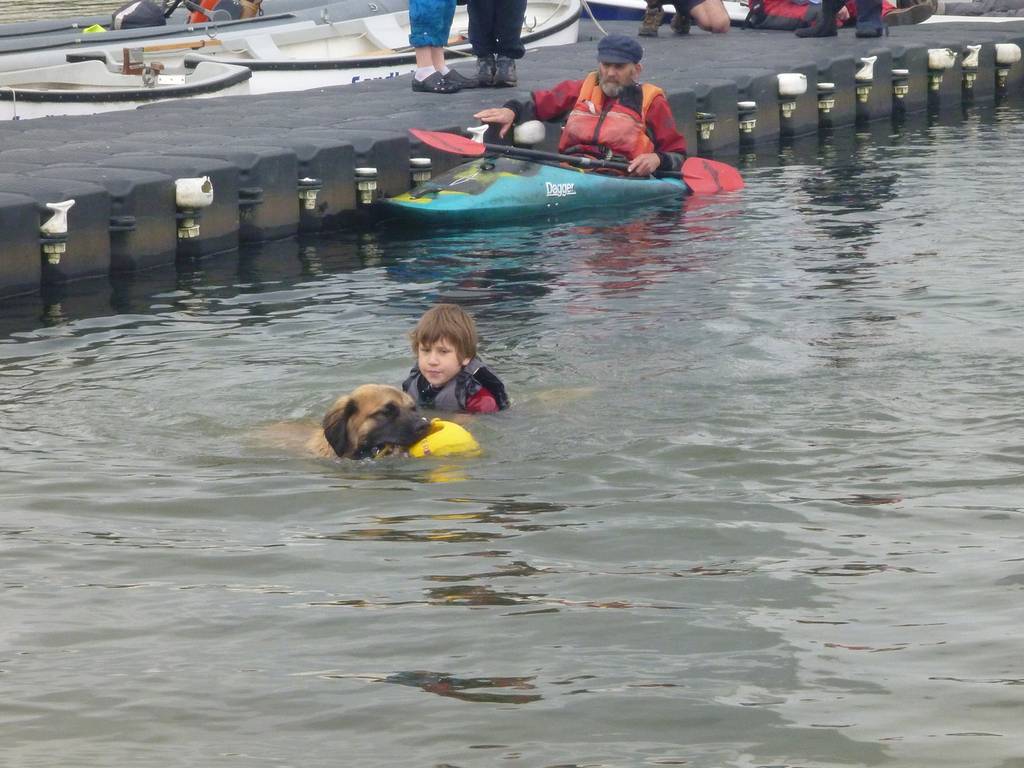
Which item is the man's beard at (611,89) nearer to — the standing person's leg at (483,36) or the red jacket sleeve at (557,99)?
the red jacket sleeve at (557,99)

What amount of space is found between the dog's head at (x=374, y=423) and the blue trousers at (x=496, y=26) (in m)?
8.92

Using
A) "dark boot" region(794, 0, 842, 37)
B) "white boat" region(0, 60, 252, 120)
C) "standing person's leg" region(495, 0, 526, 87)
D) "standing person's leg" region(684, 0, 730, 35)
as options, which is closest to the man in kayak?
"standing person's leg" region(495, 0, 526, 87)

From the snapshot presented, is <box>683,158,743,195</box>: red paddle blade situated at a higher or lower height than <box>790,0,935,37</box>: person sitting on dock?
lower

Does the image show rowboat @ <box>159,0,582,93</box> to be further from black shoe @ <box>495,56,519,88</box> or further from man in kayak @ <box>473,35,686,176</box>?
man in kayak @ <box>473,35,686,176</box>

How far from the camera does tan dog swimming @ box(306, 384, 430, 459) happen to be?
6859 mm

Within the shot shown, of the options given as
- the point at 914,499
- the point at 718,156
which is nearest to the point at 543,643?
the point at 914,499

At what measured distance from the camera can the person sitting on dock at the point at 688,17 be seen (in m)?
20.6

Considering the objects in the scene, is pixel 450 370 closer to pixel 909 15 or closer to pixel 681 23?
pixel 681 23

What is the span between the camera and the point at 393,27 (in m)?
21.9

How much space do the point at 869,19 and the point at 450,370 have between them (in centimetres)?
1467

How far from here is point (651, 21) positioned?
20609 mm

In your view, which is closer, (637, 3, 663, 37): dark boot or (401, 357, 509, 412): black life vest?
(401, 357, 509, 412): black life vest

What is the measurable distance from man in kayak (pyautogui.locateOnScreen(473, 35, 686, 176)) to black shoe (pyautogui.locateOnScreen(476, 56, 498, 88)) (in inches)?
68.0

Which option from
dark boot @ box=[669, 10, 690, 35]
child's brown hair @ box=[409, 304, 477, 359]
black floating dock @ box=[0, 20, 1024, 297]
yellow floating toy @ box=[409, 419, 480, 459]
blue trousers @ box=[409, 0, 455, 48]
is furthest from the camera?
dark boot @ box=[669, 10, 690, 35]
